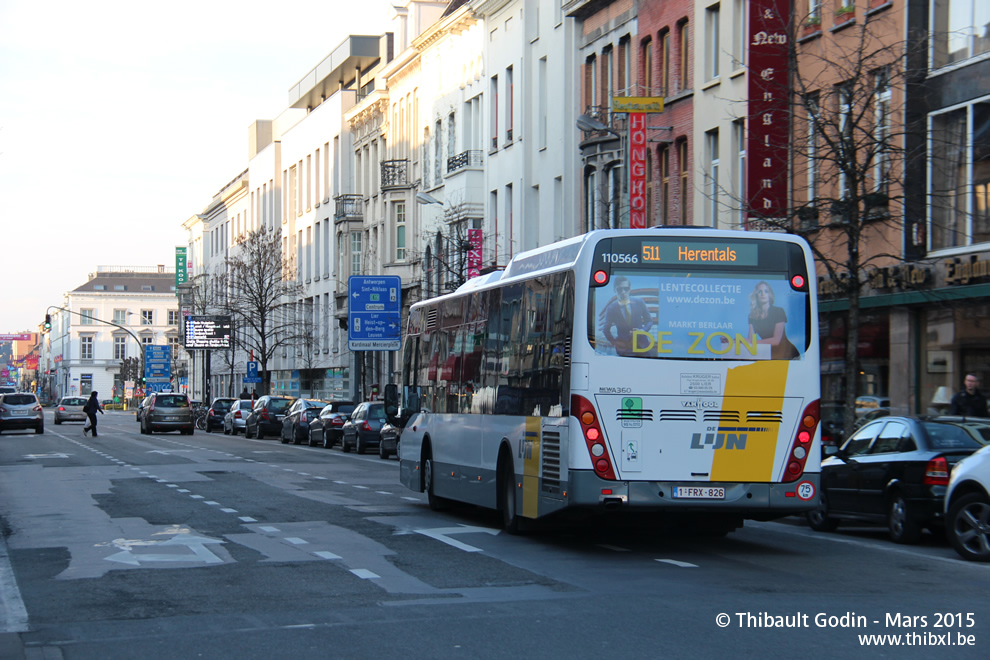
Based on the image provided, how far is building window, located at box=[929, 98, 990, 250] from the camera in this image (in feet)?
76.2

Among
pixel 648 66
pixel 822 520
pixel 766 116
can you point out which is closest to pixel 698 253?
pixel 822 520

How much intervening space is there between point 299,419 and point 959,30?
27441 mm

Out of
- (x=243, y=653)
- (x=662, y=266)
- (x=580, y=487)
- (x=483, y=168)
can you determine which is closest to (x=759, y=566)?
(x=580, y=487)

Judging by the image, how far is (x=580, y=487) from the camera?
12609 millimetres

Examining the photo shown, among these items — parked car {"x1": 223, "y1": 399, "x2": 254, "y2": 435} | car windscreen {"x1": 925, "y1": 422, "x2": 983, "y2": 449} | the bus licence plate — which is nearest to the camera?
the bus licence plate

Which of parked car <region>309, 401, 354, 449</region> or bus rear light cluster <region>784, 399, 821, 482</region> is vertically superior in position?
bus rear light cluster <region>784, 399, 821, 482</region>

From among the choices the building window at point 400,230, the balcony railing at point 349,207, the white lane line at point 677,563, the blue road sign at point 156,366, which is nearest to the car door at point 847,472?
the white lane line at point 677,563

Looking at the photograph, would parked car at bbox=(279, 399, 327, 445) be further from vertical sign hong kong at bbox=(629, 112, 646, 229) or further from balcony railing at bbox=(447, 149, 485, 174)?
vertical sign hong kong at bbox=(629, 112, 646, 229)

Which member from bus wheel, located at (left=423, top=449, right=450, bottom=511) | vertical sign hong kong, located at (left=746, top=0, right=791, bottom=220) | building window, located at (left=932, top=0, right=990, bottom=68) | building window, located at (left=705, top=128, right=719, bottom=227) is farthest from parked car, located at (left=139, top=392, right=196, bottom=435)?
bus wheel, located at (left=423, top=449, right=450, bottom=511)

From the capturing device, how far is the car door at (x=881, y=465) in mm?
14938

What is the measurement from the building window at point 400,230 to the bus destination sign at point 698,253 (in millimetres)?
46776

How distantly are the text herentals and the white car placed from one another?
80.3 meters

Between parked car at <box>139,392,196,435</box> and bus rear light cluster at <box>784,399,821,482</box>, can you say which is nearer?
bus rear light cluster at <box>784,399,821,482</box>

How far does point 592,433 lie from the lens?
41.5 ft
